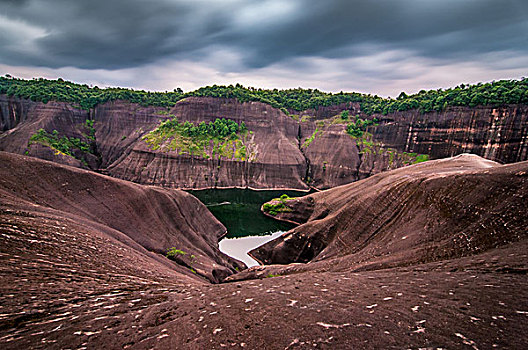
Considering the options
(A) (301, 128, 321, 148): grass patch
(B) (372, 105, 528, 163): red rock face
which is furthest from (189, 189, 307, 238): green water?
(B) (372, 105, 528, 163): red rock face

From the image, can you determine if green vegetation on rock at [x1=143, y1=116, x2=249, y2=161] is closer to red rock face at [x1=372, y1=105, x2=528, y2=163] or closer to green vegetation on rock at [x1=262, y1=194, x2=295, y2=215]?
green vegetation on rock at [x1=262, y1=194, x2=295, y2=215]

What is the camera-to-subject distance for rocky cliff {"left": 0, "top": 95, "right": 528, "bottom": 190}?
56375mm

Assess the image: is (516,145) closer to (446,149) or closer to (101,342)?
(446,149)

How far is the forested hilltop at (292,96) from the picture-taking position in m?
51.9

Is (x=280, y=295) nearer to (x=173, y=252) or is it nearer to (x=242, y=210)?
Result: (x=173, y=252)

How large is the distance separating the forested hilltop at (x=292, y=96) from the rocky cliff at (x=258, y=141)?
1.99m

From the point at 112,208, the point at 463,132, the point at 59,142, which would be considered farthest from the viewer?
the point at 59,142

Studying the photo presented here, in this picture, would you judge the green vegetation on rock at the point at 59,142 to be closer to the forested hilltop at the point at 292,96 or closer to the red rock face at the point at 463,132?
the forested hilltop at the point at 292,96

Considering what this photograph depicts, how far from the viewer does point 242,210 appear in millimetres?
49969

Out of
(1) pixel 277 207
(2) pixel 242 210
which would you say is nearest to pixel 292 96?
(2) pixel 242 210

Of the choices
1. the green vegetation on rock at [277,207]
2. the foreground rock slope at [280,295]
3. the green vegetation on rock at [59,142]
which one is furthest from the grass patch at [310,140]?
the foreground rock slope at [280,295]

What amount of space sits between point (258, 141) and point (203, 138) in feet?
50.0

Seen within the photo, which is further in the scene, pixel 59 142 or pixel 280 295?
pixel 59 142

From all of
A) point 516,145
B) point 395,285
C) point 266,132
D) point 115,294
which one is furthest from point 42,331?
point 266,132
